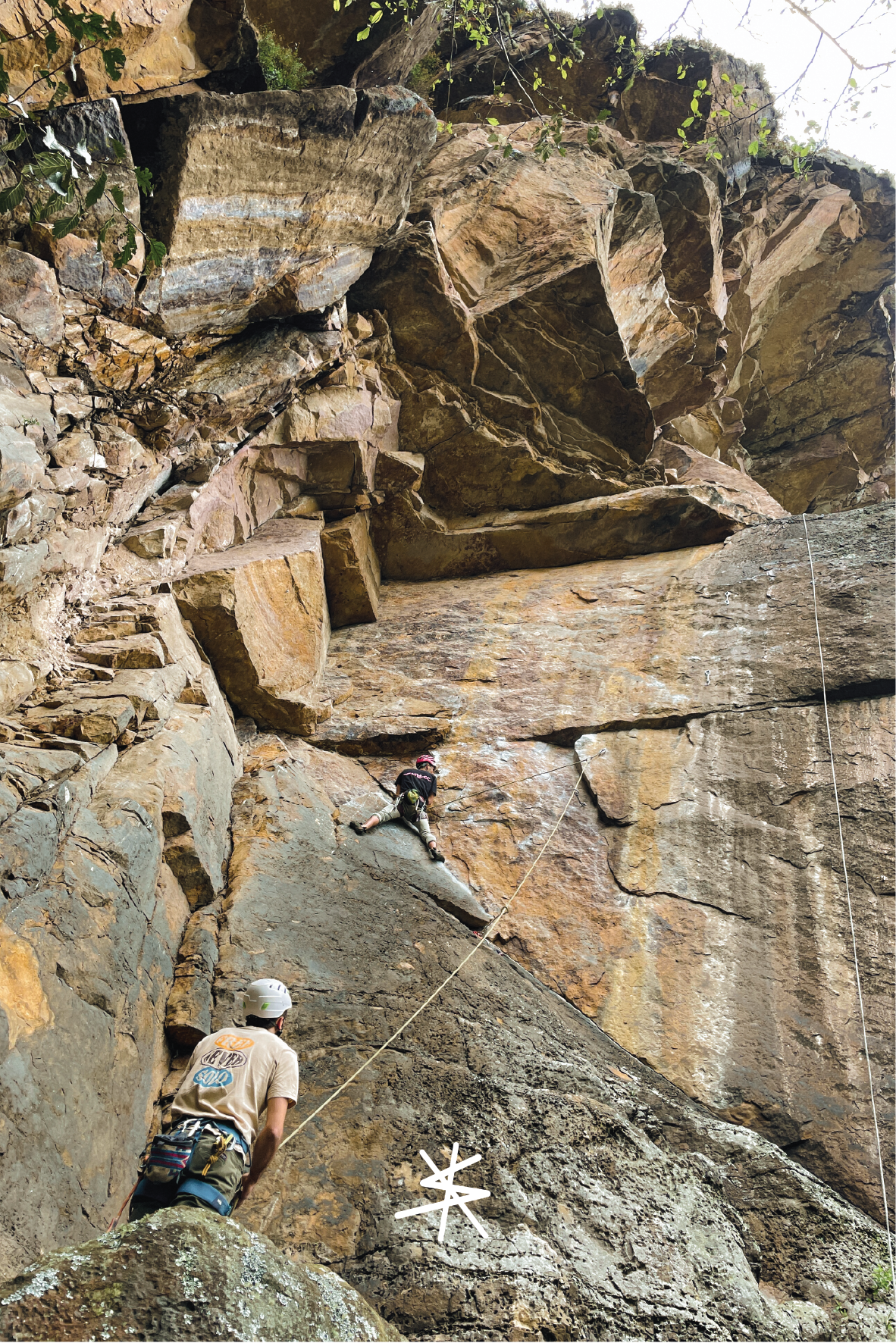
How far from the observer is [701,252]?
14.6m

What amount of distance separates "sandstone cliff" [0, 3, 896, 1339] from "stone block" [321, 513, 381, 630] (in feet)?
0.19

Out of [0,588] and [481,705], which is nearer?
[0,588]

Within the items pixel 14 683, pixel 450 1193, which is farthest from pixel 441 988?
pixel 14 683

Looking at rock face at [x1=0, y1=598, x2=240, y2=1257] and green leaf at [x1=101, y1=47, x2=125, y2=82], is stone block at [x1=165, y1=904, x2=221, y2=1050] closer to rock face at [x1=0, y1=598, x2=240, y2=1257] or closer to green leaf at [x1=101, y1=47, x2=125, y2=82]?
rock face at [x1=0, y1=598, x2=240, y2=1257]

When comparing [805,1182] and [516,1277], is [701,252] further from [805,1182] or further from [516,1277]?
[516,1277]

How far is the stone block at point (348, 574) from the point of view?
10.3 m

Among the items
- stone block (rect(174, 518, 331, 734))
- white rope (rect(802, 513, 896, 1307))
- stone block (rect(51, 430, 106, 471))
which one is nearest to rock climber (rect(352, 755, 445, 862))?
stone block (rect(174, 518, 331, 734))

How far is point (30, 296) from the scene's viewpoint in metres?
6.11

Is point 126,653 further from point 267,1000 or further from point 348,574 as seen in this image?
point 348,574

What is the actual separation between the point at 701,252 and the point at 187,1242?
16.9 metres

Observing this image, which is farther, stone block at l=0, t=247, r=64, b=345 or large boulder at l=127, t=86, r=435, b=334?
large boulder at l=127, t=86, r=435, b=334

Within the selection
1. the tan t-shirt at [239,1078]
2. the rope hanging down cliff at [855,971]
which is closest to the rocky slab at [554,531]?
the rope hanging down cliff at [855,971]

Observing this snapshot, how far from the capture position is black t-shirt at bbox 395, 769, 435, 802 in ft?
24.2

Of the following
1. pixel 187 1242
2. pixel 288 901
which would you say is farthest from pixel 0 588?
pixel 187 1242
